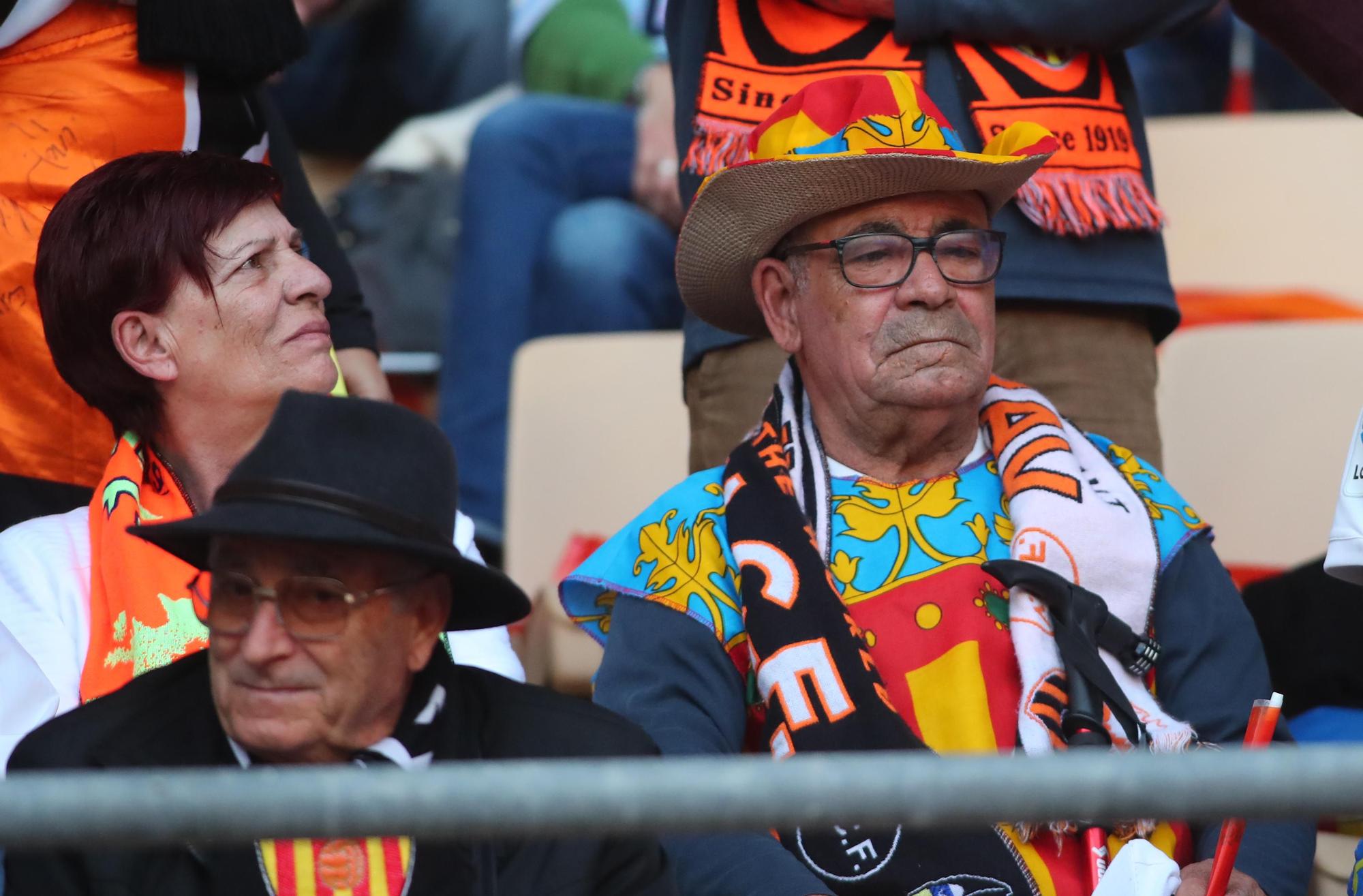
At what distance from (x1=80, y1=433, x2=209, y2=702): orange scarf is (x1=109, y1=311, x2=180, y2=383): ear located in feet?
0.47

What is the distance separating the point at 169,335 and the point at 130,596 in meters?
0.38

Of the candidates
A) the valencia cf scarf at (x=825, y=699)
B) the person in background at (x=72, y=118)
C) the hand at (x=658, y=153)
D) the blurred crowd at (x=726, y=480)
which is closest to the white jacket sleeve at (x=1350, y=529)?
the blurred crowd at (x=726, y=480)

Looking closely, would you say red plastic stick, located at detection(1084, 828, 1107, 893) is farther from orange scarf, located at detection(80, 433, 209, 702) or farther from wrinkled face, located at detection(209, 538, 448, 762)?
orange scarf, located at detection(80, 433, 209, 702)

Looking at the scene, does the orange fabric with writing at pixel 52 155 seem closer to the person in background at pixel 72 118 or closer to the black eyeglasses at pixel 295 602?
the person in background at pixel 72 118

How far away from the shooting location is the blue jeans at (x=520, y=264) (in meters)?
4.62

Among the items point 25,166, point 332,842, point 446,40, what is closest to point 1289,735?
point 332,842

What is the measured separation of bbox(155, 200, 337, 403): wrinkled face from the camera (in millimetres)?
2578

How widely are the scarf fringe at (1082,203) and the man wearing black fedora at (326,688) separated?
1308 mm

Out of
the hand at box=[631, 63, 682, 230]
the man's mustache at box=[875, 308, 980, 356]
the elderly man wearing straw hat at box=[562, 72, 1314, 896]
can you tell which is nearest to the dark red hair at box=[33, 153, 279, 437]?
A: the elderly man wearing straw hat at box=[562, 72, 1314, 896]

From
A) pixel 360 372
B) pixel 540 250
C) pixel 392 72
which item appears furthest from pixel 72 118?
pixel 392 72

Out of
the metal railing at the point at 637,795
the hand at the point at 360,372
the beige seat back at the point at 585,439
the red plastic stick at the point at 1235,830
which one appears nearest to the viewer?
the metal railing at the point at 637,795

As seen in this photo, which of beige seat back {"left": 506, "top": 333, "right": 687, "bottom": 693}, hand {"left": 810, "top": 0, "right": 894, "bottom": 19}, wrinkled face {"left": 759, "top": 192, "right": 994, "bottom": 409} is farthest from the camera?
beige seat back {"left": 506, "top": 333, "right": 687, "bottom": 693}

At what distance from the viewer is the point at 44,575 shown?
242 centimetres

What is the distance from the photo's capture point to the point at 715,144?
299 centimetres
